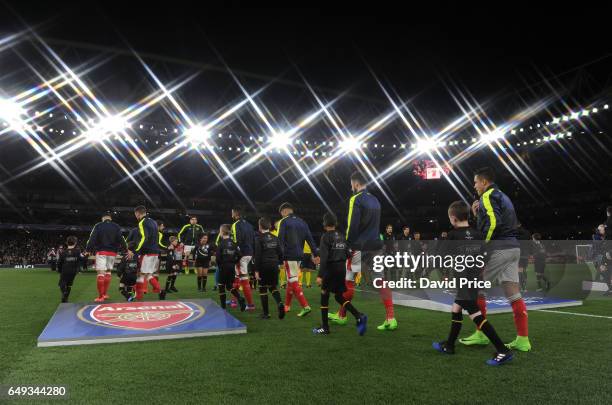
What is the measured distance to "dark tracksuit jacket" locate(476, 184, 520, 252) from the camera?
15.1 ft

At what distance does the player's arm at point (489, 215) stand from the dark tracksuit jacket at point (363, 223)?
1.76 metres

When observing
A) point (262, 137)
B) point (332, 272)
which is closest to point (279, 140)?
point (262, 137)

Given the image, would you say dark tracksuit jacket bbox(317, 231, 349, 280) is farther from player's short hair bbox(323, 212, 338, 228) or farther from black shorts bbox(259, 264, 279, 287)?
black shorts bbox(259, 264, 279, 287)

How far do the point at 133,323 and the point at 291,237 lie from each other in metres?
3.09

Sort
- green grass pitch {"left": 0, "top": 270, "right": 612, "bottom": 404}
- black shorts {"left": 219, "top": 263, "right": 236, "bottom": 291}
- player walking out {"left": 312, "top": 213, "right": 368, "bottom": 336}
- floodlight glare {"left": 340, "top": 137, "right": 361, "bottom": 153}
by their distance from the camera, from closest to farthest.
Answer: green grass pitch {"left": 0, "top": 270, "right": 612, "bottom": 404}
player walking out {"left": 312, "top": 213, "right": 368, "bottom": 336}
black shorts {"left": 219, "top": 263, "right": 236, "bottom": 291}
floodlight glare {"left": 340, "top": 137, "right": 361, "bottom": 153}

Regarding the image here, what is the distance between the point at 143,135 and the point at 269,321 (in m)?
26.7

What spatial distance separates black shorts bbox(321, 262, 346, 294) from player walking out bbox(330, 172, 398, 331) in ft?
0.74

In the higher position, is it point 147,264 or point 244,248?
point 244,248

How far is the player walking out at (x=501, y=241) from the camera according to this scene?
4652 millimetres

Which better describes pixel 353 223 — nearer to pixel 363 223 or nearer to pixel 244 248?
pixel 363 223

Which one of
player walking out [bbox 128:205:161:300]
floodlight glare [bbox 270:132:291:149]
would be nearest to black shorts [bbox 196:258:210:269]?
player walking out [bbox 128:205:161:300]

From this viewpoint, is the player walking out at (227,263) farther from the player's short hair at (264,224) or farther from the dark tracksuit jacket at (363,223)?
the dark tracksuit jacket at (363,223)

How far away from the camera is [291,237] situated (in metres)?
7.73

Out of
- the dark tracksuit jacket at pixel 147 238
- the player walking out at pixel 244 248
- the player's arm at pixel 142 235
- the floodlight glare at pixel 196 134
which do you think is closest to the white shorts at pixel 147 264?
the dark tracksuit jacket at pixel 147 238
